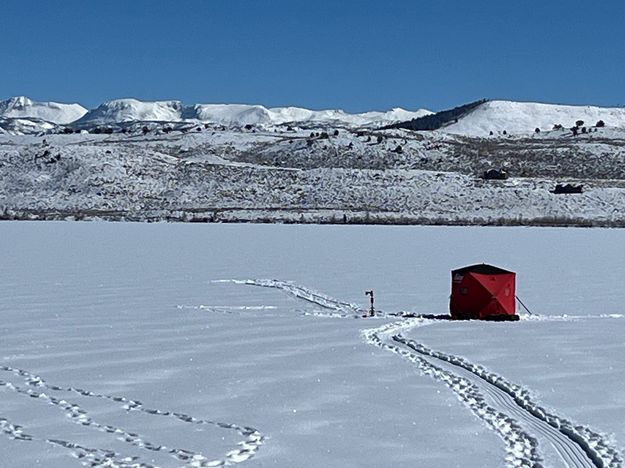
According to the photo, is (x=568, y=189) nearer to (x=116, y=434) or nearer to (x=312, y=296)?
(x=312, y=296)

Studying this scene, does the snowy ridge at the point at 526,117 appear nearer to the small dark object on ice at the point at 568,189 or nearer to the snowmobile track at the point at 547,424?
the small dark object on ice at the point at 568,189

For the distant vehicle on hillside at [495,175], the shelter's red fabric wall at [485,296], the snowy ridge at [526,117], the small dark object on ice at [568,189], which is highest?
the snowy ridge at [526,117]

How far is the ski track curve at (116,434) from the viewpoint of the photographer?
25.6 ft

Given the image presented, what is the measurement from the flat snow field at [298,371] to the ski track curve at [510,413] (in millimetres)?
32

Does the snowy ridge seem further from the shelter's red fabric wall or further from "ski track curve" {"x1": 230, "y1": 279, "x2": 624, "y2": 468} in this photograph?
"ski track curve" {"x1": 230, "y1": 279, "x2": 624, "y2": 468}

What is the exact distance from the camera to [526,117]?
183 metres

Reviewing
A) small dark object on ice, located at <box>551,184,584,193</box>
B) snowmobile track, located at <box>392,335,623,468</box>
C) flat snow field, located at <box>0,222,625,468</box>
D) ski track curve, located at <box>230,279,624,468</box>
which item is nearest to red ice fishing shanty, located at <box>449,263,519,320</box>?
flat snow field, located at <box>0,222,625,468</box>

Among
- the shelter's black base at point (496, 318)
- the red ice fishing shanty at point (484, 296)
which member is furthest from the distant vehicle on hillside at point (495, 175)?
the shelter's black base at point (496, 318)

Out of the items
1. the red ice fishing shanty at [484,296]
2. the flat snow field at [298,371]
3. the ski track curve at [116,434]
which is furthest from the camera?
the red ice fishing shanty at [484,296]

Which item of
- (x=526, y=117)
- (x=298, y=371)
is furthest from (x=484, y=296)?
(x=526, y=117)

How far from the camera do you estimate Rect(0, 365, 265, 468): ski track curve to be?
7.81 metres

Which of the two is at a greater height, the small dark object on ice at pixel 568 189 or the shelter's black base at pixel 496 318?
the small dark object on ice at pixel 568 189

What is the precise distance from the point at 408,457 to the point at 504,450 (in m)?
0.88

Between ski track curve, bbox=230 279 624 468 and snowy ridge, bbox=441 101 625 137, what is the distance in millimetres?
152055
